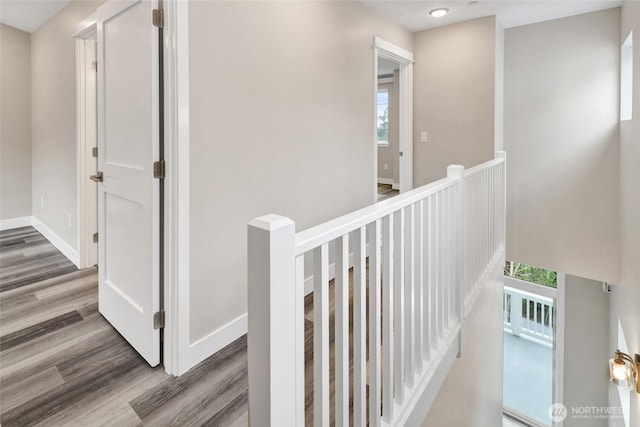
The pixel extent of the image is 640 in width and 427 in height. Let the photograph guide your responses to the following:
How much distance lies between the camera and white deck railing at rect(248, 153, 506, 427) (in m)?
0.76

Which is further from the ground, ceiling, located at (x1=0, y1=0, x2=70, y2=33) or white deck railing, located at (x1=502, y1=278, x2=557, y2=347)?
ceiling, located at (x1=0, y1=0, x2=70, y2=33)

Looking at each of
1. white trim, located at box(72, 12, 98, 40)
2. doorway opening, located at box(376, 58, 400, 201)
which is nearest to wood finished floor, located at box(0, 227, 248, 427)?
white trim, located at box(72, 12, 98, 40)

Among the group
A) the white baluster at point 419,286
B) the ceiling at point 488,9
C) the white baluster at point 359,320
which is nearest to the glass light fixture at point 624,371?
the white baluster at point 419,286

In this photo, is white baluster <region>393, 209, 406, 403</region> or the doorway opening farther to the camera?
the doorway opening

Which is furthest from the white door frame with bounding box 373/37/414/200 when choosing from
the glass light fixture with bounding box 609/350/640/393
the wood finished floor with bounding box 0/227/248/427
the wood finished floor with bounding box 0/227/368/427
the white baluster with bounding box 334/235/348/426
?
the white baluster with bounding box 334/235/348/426

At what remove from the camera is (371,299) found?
1.19 metres

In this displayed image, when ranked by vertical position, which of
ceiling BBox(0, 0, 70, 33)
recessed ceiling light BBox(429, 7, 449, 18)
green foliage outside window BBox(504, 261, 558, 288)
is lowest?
green foliage outside window BBox(504, 261, 558, 288)

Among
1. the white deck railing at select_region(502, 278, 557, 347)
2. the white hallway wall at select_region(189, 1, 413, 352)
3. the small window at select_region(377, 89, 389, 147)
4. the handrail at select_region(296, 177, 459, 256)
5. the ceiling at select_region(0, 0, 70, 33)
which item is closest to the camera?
the handrail at select_region(296, 177, 459, 256)

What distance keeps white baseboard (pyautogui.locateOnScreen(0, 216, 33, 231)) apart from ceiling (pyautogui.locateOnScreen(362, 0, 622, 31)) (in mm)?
4880

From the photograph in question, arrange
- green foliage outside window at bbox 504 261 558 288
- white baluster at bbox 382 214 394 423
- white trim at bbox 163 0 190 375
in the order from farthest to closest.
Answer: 1. green foliage outside window at bbox 504 261 558 288
2. white trim at bbox 163 0 190 375
3. white baluster at bbox 382 214 394 423

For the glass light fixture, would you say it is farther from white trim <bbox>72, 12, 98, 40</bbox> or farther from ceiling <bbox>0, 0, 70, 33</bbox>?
ceiling <bbox>0, 0, 70, 33</bbox>

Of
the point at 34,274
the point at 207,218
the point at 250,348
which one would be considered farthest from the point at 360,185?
the point at 34,274

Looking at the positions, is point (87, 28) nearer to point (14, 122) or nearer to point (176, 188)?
point (176, 188)

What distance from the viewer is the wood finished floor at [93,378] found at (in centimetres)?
156
